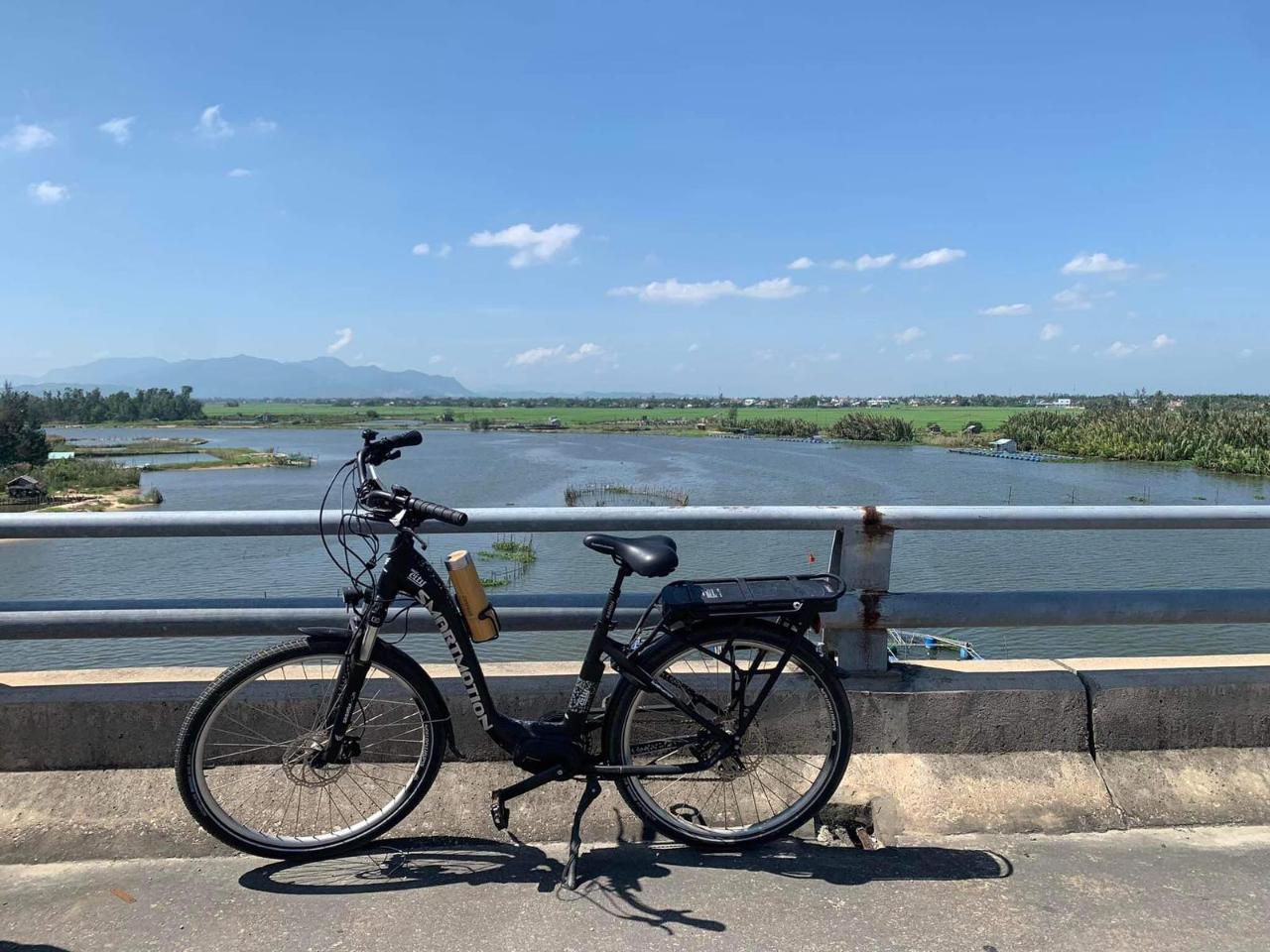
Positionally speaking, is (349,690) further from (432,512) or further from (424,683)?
(432,512)

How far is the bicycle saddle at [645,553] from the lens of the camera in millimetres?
2891

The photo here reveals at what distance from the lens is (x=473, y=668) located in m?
3.11

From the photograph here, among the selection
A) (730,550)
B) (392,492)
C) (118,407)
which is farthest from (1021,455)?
(118,407)

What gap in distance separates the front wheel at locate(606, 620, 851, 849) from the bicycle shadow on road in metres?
0.10

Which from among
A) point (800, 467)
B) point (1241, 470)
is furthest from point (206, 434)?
point (1241, 470)

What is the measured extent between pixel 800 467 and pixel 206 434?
4106 inches

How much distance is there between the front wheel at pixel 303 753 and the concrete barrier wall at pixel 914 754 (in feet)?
0.61

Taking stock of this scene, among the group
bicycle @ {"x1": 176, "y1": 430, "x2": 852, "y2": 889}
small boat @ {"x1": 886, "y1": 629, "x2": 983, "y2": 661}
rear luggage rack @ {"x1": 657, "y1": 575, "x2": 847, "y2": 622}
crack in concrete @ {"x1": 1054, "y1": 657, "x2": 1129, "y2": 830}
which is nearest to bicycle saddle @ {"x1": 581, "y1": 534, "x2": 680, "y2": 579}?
bicycle @ {"x1": 176, "y1": 430, "x2": 852, "y2": 889}

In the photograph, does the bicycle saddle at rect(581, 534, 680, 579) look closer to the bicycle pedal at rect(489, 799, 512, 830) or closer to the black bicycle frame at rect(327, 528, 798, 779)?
the black bicycle frame at rect(327, 528, 798, 779)

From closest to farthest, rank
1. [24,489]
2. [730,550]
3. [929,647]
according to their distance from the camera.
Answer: [929,647] < [730,550] < [24,489]

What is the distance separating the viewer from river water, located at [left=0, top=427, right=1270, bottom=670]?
63.1 feet

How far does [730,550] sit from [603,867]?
2545 centimetres

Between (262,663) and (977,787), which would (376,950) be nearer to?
(262,663)

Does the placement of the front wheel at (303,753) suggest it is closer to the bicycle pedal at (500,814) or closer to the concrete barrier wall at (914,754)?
the concrete barrier wall at (914,754)
